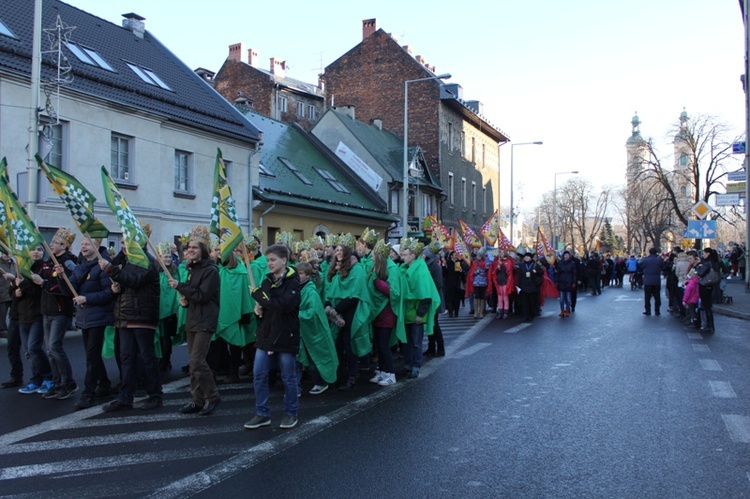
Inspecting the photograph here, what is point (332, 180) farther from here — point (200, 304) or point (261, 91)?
point (200, 304)

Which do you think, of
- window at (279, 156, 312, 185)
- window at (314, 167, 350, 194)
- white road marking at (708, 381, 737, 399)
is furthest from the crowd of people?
window at (314, 167, 350, 194)

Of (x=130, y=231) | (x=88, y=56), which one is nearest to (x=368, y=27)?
(x=88, y=56)

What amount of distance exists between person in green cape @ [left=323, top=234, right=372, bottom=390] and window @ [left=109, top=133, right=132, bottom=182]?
524 inches

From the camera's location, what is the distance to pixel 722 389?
8633mm

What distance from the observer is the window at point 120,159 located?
66.8 feet

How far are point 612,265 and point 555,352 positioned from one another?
103 feet

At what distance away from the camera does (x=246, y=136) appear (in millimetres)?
25922

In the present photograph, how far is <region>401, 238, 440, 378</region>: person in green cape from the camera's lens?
31.3 ft

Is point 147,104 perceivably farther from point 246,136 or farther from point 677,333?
point 677,333

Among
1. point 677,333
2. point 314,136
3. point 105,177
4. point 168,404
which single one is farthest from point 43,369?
point 314,136

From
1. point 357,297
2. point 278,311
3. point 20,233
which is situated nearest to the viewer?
point 278,311

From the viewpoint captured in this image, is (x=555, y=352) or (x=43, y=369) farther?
(x=555, y=352)

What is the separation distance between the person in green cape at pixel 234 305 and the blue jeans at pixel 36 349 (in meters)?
2.03

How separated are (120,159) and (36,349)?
1303cm
